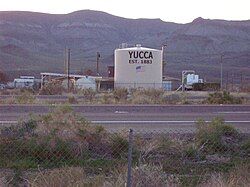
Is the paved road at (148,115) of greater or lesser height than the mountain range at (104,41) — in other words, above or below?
below

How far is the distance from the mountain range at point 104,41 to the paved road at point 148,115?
304 feet

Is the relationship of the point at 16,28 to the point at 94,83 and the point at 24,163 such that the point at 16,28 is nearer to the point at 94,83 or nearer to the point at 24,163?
the point at 94,83

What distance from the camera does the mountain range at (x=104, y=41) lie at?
138375mm

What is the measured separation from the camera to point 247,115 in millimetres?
25250

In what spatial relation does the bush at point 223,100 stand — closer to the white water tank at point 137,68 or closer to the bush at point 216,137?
the white water tank at point 137,68

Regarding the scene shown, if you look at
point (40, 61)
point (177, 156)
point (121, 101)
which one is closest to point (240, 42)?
point (40, 61)

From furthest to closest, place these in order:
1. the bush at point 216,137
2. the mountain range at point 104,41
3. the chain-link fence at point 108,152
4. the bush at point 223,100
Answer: the mountain range at point 104,41 → the bush at point 223,100 → the bush at point 216,137 → the chain-link fence at point 108,152

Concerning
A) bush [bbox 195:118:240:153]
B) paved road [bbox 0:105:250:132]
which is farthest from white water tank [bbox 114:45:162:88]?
bush [bbox 195:118:240:153]

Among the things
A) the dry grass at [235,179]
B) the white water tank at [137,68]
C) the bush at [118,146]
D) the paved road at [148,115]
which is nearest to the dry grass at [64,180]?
the dry grass at [235,179]

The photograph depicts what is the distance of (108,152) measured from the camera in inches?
561

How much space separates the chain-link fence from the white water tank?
34.2m

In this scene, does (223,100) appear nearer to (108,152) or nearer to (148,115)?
(148,115)

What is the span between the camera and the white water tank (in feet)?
164

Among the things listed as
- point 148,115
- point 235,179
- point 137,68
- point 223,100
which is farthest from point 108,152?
point 137,68
